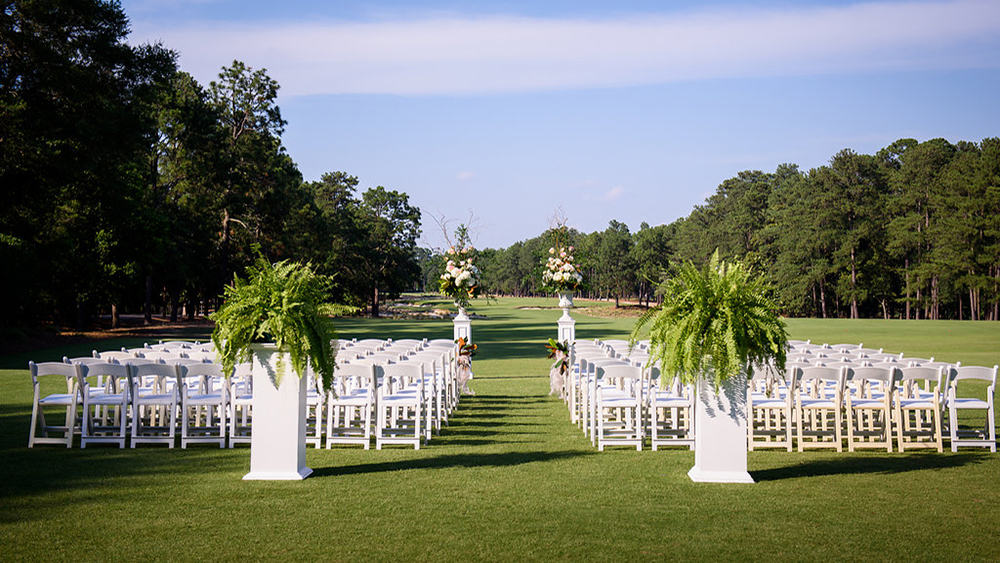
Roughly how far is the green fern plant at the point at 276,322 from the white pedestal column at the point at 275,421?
103 millimetres

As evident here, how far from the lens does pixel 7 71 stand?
22438 mm

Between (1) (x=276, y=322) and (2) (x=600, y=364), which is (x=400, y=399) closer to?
(2) (x=600, y=364)

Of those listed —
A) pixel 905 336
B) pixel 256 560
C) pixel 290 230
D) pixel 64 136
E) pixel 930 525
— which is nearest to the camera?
pixel 256 560

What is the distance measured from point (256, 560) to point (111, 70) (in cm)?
2283

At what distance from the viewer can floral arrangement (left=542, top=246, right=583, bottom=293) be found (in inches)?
706

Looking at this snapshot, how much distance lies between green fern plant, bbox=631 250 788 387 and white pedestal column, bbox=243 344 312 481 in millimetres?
3712

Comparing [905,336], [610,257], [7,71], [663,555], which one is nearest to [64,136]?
[7,71]

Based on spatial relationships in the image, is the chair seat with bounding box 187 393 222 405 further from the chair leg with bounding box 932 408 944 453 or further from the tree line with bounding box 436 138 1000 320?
the tree line with bounding box 436 138 1000 320

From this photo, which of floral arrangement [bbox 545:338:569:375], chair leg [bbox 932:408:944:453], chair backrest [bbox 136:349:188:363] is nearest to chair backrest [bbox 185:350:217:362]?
chair backrest [bbox 136:349:188:363]

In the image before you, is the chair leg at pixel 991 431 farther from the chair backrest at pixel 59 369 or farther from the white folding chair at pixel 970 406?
the chair backrest at pixel 59 369

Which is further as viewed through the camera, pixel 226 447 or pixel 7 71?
pixel 7 71

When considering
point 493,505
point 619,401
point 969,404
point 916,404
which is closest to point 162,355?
point 619,401

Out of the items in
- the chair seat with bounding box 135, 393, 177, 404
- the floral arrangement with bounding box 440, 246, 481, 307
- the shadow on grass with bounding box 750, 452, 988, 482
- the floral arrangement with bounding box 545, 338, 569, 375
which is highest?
the floral arrangement with bounding box 440, 246, 481, 307

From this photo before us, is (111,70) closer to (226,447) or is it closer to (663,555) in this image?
(226,447)
